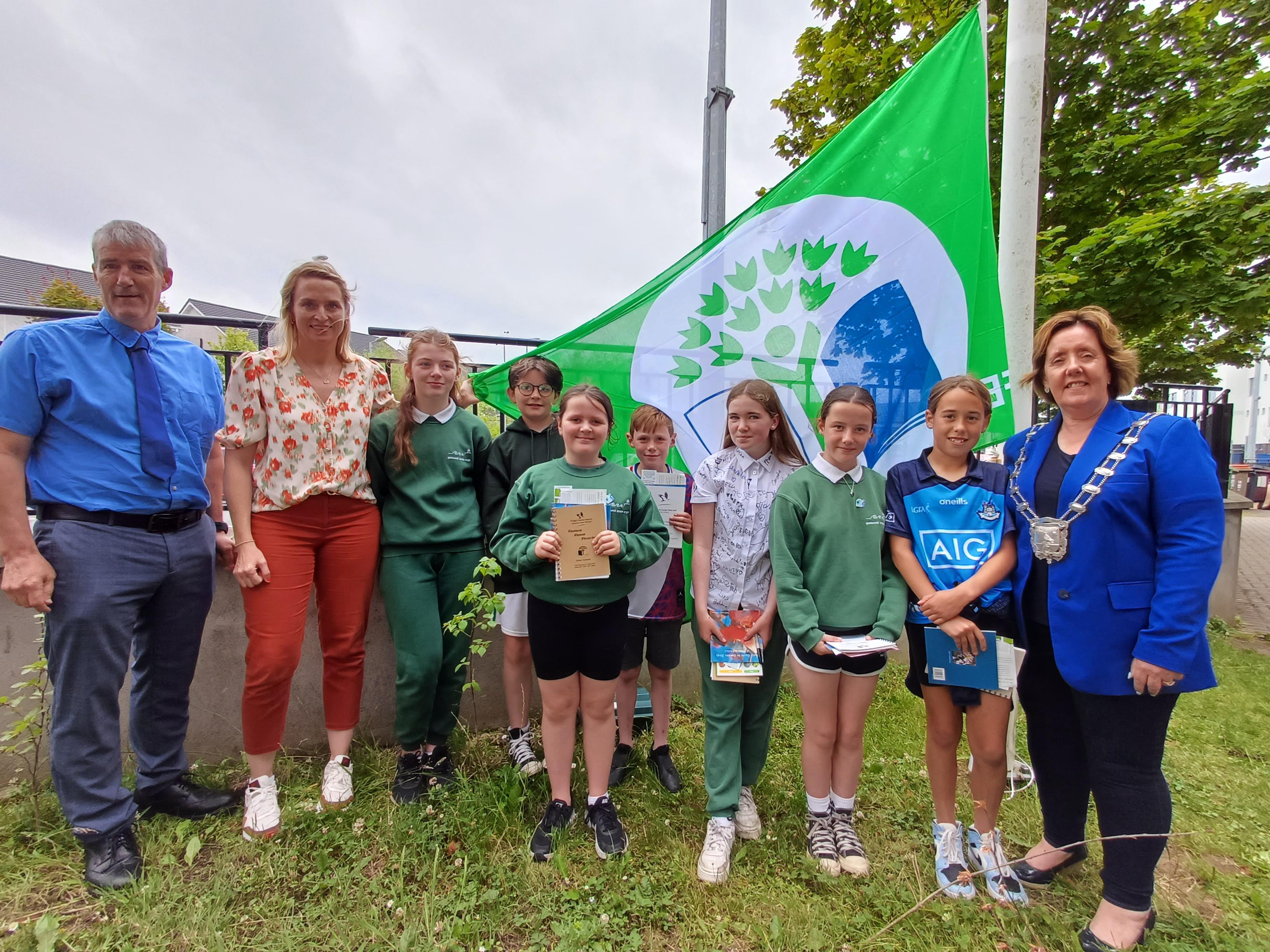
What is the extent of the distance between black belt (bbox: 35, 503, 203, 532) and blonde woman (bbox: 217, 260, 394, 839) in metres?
0.20

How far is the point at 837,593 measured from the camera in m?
2.27

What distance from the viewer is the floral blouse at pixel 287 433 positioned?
2408mm

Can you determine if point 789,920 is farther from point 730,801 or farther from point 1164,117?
point 1164,117

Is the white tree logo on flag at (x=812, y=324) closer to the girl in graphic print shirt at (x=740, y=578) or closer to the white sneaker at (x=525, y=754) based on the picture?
the girl in graphic print shirt at (x=740, y=578)

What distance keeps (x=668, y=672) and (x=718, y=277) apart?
7.03 feet

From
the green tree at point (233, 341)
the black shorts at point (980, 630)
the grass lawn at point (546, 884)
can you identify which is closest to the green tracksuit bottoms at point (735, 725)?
the grass lawn at point (546, 884)

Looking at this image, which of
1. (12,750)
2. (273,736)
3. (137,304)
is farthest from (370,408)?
(12,750)

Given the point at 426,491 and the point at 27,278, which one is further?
the point at 27,278

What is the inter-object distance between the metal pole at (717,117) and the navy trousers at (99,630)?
17.1ft

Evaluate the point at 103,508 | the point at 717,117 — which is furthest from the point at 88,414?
the point at 717,117

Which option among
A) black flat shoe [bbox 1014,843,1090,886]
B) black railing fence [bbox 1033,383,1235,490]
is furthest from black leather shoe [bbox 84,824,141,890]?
black railing fence [bbox 1033,383,1235,490]

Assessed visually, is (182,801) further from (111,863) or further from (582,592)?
(582,592)

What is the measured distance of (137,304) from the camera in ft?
7.61

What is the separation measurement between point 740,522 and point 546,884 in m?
1.59
